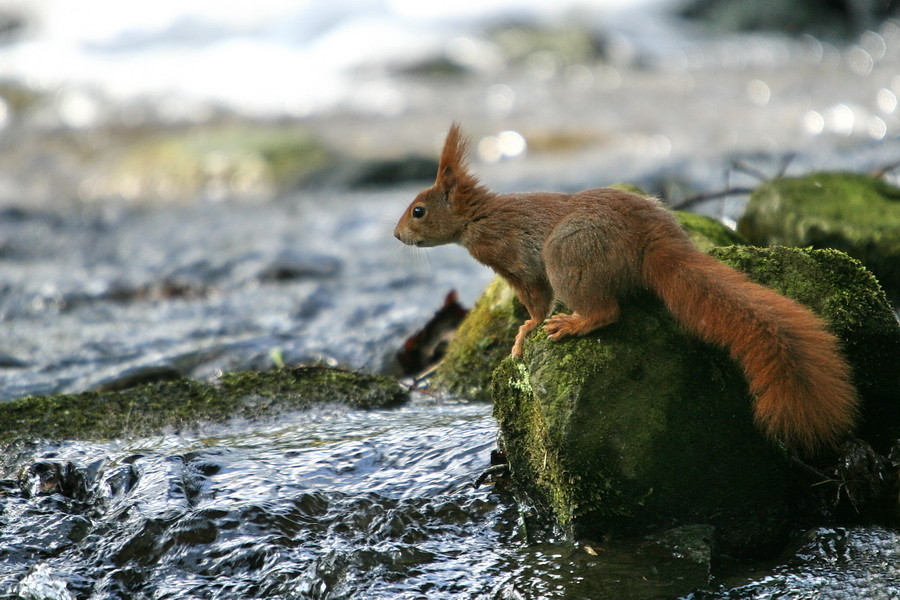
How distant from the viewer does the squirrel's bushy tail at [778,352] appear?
2.84 metres

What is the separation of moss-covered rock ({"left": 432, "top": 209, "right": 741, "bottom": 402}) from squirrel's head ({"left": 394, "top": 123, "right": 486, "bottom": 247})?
0.44 m

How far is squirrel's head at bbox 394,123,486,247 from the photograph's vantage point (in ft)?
14.1

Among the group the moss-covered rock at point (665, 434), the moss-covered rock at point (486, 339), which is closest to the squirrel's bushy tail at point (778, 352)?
the moss-covered rock at point (665, 434)

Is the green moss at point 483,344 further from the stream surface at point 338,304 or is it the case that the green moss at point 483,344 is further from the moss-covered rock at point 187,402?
the moss-covered rock at point 187,402

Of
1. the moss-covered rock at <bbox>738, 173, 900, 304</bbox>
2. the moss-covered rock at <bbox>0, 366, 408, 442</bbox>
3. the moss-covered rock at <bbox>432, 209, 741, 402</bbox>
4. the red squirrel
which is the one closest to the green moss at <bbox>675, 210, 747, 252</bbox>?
the moss-covered rock at <bbox>432, 209, 741, 402</bbox>

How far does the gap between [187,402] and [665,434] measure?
235 cm

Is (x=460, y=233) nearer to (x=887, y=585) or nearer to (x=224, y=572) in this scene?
(x=224, y=572)

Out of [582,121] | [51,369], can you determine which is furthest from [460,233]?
[582,121]

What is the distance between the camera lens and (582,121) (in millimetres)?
14703

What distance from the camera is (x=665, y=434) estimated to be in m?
3.10

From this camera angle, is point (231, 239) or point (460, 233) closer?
point (460, 233)

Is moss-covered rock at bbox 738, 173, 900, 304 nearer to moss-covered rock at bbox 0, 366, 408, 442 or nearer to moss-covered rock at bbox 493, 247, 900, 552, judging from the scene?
moss-covered rock at bbox 493, 247, 900, 552

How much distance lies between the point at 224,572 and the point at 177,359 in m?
3.09

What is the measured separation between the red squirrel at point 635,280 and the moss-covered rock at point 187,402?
815 mm
